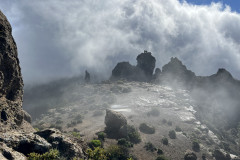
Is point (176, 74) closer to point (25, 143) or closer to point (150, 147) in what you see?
point (150, 147)

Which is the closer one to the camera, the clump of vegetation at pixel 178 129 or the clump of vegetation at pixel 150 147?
the clump of vegetation at pixel 150 147

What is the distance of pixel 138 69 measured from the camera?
189750mm

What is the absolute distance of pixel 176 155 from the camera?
203 feet

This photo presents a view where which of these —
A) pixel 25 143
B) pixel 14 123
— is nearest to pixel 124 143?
pixel 14 123

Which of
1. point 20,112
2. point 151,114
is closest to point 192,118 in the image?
point 151,114

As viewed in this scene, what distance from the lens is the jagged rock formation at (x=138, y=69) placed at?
185 metres

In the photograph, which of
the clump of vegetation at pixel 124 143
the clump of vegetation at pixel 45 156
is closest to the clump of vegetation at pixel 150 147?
the clump of vegetation at pixel 124 143

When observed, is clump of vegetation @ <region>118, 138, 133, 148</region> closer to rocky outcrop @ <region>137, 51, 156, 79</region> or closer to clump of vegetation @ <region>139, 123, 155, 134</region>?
clump of vegetation @ <region>139, 123, 155, 134</region>

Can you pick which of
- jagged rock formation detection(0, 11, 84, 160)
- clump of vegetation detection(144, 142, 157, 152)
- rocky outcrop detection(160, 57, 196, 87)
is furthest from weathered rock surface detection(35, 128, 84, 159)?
rocky outcrop detection(160, 57, 196, 87)

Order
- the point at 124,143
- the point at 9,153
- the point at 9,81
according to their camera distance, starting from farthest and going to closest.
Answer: the point at 124,143, the point at 9,81, the point at 9,153

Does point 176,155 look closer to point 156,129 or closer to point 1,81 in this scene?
point 156,129

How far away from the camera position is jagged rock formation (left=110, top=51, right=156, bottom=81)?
607ft

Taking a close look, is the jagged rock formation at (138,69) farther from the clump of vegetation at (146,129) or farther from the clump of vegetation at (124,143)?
the clump of vegetation at (124,143)

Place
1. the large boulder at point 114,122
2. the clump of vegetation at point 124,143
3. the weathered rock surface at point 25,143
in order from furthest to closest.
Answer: the large boulder at point 114,122 < the clump of vegetation at point 124,143 < the weathered rock surface at point 25,143
